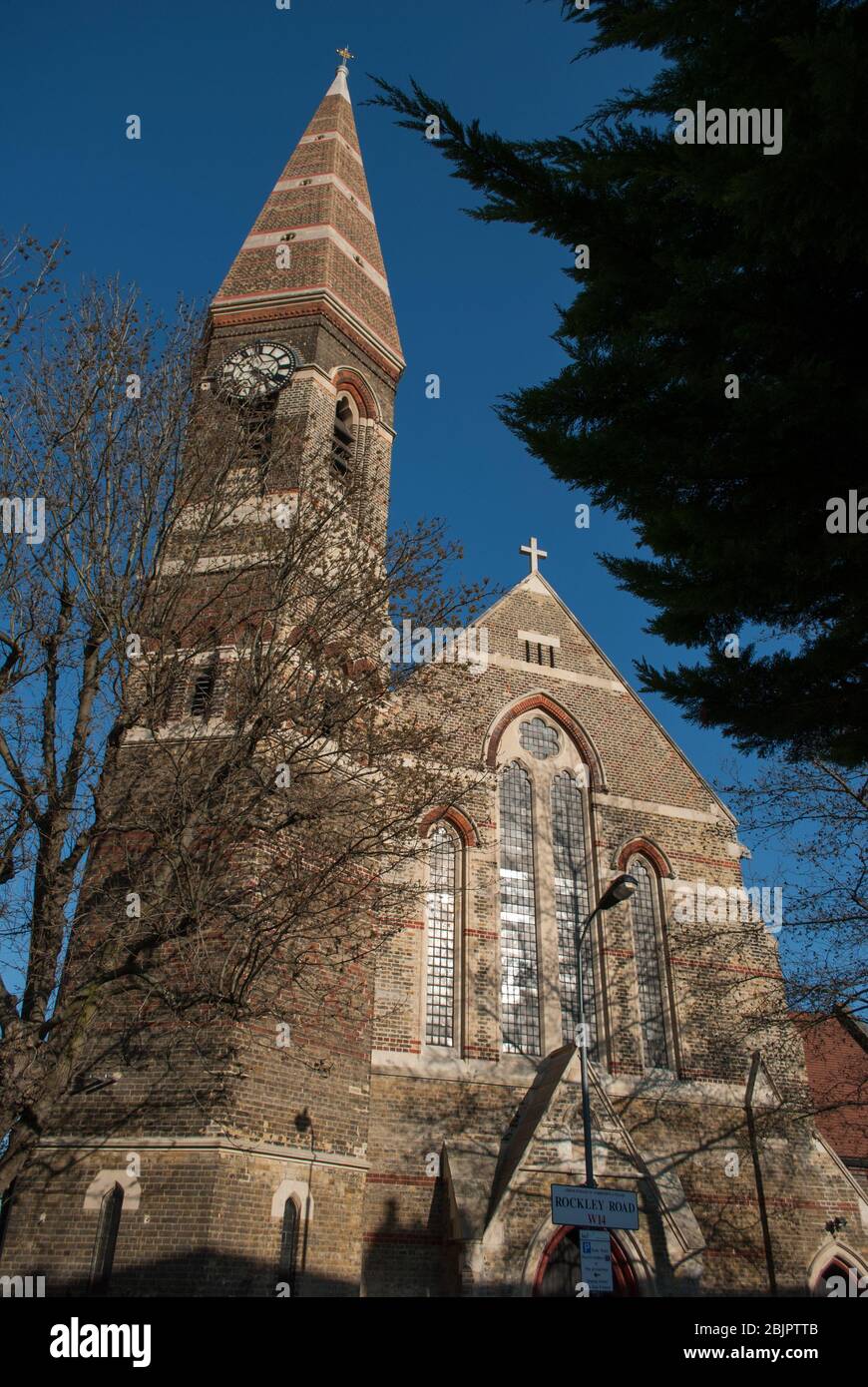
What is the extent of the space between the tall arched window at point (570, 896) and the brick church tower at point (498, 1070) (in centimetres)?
4

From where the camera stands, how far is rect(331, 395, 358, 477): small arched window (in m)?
19.5

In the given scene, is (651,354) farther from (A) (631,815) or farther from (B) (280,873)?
(A) (631,815)

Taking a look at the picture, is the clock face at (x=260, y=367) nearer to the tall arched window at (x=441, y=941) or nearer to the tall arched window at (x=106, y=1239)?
the tall arched window at (x=441, y=941)

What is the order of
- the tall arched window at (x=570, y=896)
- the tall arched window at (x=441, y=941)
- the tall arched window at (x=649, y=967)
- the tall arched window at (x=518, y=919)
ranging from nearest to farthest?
the tall arched window at (x=441, y=941) → the tall arched window at (x=518, y=919) → the tall arched window at (x=570, y=896) → the tall arched window at (x=649, y=967)

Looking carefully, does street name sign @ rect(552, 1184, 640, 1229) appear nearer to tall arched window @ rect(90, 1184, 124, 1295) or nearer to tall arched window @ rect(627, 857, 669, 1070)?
tall arched window @ rect(90, 1184, 124, 1295)

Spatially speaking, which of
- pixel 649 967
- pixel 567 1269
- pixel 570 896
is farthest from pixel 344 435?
pixel 567 1269

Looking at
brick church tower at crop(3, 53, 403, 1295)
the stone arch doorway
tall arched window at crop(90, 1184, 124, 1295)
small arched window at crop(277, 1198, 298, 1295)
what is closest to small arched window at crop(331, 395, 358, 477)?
brick church tower at crop(3, 53, 403, 1295)

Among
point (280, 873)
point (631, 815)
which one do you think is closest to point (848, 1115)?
point (631, 815)

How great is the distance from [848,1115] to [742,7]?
72.5 feet

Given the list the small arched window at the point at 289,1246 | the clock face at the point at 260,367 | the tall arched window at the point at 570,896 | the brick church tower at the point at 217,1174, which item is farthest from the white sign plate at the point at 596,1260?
the clock face at the point at 260,367

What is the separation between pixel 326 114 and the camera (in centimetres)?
2891

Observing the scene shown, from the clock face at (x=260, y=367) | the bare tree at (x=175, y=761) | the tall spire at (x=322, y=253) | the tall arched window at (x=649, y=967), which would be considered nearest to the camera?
the bare tree at (x=175, y=761)

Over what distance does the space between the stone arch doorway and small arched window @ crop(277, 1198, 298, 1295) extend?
3211 millimetres

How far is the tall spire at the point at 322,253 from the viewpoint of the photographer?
68.9 feet
